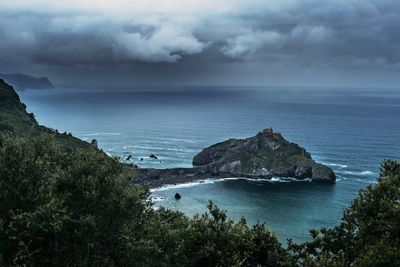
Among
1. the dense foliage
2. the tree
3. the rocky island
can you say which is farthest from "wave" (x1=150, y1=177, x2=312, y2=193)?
the dense foliage

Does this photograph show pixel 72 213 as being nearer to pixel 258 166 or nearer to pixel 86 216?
pixel 86 216

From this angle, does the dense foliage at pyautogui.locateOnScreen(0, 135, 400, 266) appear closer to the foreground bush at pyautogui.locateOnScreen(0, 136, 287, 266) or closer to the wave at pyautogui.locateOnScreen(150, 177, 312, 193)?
the foreground bush at pyautogui.locateOnScreen(0, 136, 287, 266)

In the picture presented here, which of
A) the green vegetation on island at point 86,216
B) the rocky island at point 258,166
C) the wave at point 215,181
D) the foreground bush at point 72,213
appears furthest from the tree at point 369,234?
the rocky island at point 258,166

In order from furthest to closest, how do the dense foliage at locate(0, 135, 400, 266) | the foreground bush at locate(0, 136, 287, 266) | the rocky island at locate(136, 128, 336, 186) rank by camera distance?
the rocky island at locate(136, 128, 336, 186) < the dense foliage at locate(0, 135, 400, 266) < the foreground bush at locate(0, 136, 287, 266)

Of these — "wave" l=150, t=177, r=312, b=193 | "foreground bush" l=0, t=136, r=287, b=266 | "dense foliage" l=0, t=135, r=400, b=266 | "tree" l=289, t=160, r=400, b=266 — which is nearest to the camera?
"foreground bush" l=0, t=136, r=287, b=266

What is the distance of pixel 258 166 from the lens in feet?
542

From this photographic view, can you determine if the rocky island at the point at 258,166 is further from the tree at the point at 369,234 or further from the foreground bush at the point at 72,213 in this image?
the foreground bush at the point at 72,213

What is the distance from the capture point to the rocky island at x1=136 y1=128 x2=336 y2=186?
158250 mm

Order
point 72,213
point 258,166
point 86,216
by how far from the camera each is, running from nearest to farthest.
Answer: point 72,213 < point 86,216 < point 258,166

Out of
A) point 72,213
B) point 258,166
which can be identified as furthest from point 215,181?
point 72,213

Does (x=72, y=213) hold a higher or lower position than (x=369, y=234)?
higher

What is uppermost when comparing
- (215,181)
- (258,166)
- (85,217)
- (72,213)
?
(72,213)

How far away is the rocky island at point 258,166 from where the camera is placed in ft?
519

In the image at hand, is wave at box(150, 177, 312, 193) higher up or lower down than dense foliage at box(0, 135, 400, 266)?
lower down
